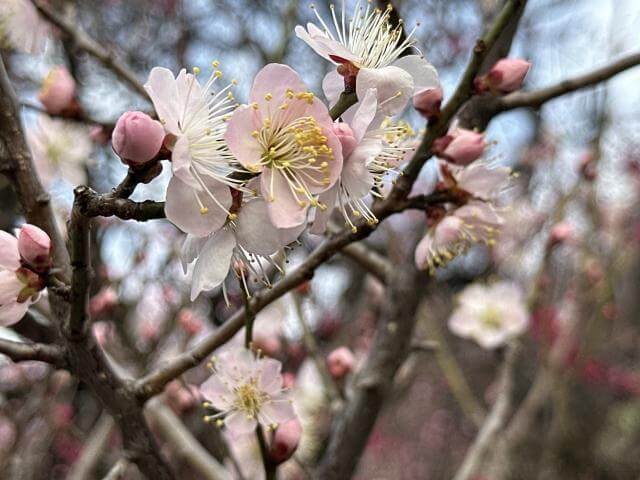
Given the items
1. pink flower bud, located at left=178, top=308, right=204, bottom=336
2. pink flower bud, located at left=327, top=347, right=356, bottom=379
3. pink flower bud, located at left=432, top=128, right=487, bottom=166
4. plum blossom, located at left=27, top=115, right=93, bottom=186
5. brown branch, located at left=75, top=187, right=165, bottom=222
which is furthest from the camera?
pink flower bud, located at left=178, top=308, right=204, bottom=336

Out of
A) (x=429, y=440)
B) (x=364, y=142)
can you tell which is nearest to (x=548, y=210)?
(x=429, y=440)

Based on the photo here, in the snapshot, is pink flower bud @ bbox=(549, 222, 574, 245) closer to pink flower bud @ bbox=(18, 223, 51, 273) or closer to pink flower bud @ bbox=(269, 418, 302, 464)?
Result: pink flower bud @ bbox=(269, 418, 302, 464)

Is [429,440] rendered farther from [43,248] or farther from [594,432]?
[43,248]

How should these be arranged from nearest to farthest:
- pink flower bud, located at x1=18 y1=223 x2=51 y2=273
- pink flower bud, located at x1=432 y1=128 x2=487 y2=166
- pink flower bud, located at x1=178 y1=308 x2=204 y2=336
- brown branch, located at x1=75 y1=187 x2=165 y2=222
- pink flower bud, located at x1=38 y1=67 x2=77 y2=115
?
1. brown branch, located at x1=75 y1=187 x2=165 y2=222
2. pink flower bud, located at x1=18 y1=223 x2=51 y2=273
3. pink flower bud, located at x1=432 y1=128 x2=487 y2=166
4. pink flower bud, located at x1=38 y1=67 x2=77 y2=115
5. pink flower bud, located at x1=178 y1=308 x2=204 y2=336

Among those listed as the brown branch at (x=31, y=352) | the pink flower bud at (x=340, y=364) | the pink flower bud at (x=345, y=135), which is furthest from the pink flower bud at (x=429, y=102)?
the pink flower bud at (x=340, y=364)

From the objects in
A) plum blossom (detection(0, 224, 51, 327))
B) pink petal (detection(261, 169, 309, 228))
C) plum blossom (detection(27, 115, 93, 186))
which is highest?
pink petal (detection(261, 169, 309, 228))

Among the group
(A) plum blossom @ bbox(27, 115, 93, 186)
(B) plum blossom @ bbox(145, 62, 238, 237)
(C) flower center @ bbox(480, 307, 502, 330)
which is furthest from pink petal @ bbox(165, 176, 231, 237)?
(C) flower center @ bbox(480, 307, 502, 330)
